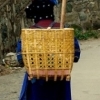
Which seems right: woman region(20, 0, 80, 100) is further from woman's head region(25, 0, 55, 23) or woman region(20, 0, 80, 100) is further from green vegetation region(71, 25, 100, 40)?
green vegetation region(71, 25, 100, 40)

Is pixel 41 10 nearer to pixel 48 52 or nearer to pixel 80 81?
pixel 48 52

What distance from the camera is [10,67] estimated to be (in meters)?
9.54

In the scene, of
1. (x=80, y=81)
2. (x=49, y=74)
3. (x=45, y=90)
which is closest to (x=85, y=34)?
(x=80, y=81)

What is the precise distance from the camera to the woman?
4395 millimetres

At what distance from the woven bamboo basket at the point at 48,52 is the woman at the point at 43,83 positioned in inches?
14.4

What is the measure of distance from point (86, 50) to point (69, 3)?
3.75 m

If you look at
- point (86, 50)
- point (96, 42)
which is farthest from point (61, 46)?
point (96, 42)

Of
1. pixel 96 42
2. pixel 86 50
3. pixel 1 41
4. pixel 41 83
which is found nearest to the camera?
pixel 41 83

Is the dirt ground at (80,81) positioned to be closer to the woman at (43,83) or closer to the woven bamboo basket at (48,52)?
the woman at (43,83)

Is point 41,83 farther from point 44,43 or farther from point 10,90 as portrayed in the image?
point 10,90

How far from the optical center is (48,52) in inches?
157

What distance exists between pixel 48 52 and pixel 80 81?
13.6ft

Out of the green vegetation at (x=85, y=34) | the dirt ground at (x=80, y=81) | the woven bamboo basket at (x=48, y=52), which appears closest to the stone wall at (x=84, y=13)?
Result: the green vegetation at (x=85, y=34)

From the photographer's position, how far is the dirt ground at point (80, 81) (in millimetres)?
7148
